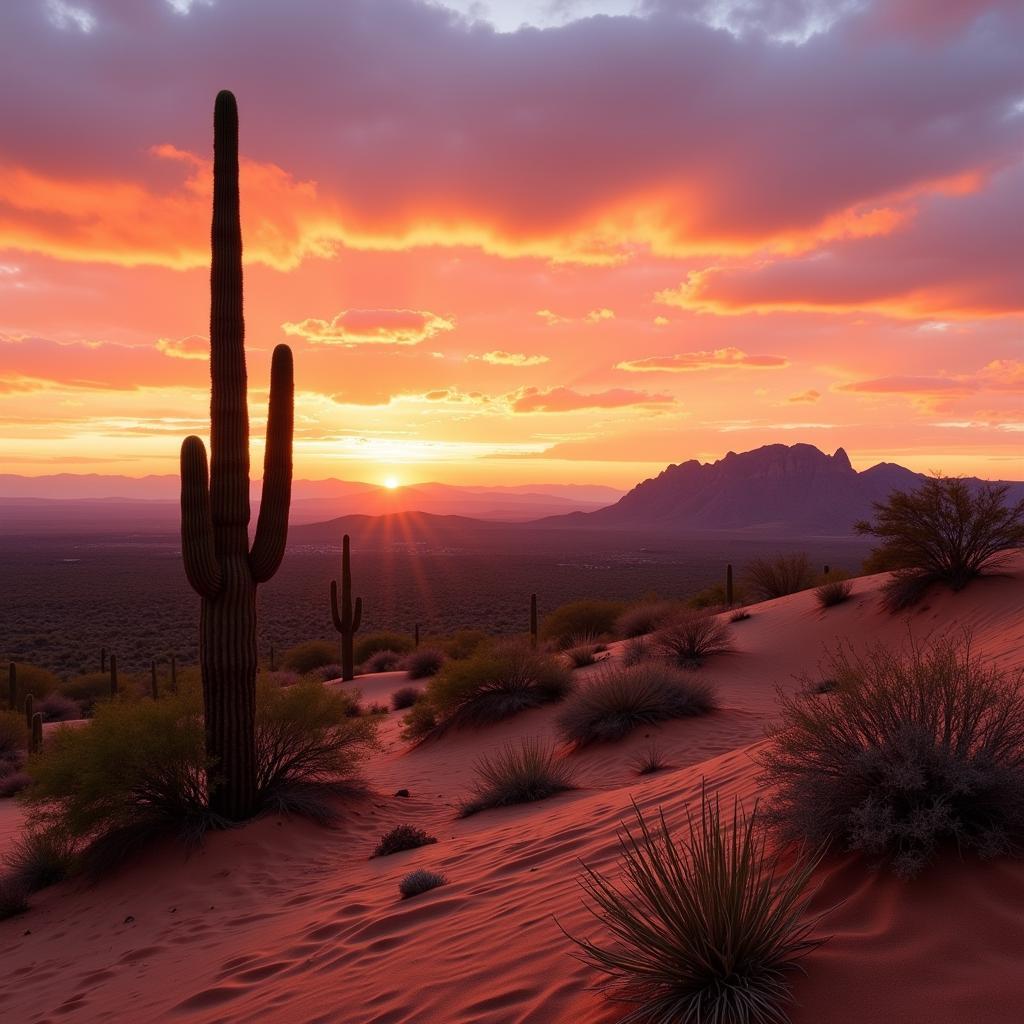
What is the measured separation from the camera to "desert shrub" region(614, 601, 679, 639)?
80.3 feet

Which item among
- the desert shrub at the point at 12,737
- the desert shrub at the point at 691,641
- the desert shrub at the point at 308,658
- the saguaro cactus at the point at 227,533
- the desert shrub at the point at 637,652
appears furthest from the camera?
the desert shrub at the point at 308,658

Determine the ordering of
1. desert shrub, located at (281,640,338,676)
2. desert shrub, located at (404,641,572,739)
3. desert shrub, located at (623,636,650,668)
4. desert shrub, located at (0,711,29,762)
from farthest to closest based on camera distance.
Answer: desert shrub, located at (281,640,338,676)
desert shrub, located at (0,711,29,762)
desert shrub, located at (623,636,650,668)
desert shrub, located at (404,641,572,739)

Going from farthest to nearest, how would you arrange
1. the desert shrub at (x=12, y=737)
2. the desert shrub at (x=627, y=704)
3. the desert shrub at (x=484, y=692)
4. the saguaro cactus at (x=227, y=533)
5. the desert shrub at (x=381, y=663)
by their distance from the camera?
the desert shrub at (x=381, y=663) → the desert shrub at (x=12, y=737) → the desert shrub at (x=484, y=692) → the desert shrub at (x=627, y=704) → the saguaro cactus at (x=227, y=533)

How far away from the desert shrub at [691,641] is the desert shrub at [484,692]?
3658mm

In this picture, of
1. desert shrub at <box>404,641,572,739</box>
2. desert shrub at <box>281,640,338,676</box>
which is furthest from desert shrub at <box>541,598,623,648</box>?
desert shrub at <box>404,641,572,739</box>

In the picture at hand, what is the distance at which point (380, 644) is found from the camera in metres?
36.2

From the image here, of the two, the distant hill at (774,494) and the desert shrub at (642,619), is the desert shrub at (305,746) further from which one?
the distant hill at (774,494)

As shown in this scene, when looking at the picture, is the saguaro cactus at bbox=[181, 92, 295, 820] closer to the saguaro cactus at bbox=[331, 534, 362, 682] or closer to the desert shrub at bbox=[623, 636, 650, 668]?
Result: the desert shrub at bbox=[623, 636, 650, 668]

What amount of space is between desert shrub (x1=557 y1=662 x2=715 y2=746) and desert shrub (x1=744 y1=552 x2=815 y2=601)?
16.7 metres

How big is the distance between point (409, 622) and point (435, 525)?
124 meters

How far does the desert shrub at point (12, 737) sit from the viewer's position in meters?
20.5

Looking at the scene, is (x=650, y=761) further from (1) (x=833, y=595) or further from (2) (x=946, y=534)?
(1) (x=833, y=595)

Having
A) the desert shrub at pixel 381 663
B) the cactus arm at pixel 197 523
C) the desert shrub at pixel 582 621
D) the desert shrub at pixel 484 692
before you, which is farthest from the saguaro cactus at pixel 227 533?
the desert shrub at pixel 381 663

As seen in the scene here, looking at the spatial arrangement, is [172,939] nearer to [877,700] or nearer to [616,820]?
[616,820]
